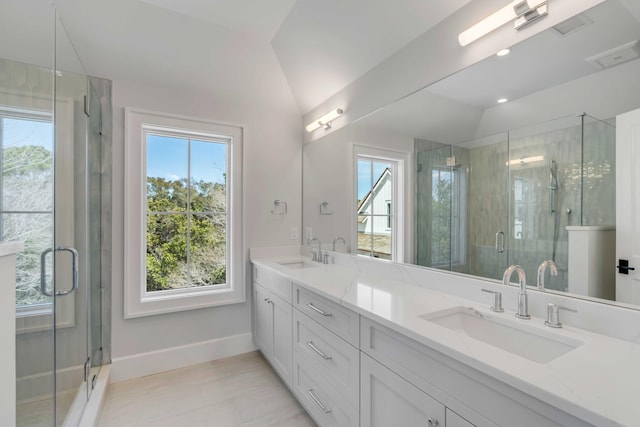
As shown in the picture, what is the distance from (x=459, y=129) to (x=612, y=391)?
4.10ft

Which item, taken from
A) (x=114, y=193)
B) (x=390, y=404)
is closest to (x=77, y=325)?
(x=114, y=193)

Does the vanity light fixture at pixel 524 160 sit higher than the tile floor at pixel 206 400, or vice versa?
the vanity light fixture at pixel 524 160

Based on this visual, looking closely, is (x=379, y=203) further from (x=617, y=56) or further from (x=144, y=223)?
(x=144, y=223)

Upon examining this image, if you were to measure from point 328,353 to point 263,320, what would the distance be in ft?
3.51

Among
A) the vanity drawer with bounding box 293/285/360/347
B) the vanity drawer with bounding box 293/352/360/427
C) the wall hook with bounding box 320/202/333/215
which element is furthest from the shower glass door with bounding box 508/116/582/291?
the wall hook with bounding box 320/202/333/215

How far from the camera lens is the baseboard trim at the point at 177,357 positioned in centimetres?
229

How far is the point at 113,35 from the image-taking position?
2.06 meters

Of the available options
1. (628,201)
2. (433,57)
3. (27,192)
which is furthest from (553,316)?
(27,192)

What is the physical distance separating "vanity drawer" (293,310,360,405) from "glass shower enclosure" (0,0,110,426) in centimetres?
123

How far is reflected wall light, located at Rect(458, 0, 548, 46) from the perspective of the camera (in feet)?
3.90

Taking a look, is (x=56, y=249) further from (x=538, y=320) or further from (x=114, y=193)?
(x=538, y=320)

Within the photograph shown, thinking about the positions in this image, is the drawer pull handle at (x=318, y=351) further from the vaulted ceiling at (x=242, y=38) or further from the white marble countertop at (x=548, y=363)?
the vaulted ceiling at (x=242, y=38)

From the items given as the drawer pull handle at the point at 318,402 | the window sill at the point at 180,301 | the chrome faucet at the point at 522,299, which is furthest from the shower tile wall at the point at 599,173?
the window sill at the point at 180,301

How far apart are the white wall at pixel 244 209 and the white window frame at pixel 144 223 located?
0.05m
